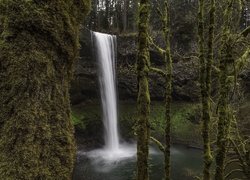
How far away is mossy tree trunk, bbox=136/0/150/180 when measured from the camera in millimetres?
5230

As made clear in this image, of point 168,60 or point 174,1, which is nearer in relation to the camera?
point 168,60

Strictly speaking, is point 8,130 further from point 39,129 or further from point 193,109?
point 193,109

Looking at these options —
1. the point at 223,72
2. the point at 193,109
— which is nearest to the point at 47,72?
the point at 223,72

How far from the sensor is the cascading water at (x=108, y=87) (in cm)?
2783

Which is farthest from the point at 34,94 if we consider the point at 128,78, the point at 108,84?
the point at 128,78

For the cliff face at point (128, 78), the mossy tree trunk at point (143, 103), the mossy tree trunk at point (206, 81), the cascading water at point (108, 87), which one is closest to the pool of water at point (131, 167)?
the cascading water at point (108, 87)

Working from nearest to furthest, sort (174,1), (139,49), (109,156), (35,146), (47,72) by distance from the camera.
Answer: (35,146) < (47,72) < (139,49) < (109,156) < (174,1)

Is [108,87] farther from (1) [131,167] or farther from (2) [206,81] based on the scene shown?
(2) [206,81]

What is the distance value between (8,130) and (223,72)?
18.7ft

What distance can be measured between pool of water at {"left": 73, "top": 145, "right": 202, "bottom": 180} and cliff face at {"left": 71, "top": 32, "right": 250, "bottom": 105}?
587 cm

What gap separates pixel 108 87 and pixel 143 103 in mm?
23922

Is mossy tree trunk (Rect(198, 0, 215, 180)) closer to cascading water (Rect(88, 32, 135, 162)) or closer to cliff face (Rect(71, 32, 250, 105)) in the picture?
cascading water (Rect(88, 32, 135, 162))

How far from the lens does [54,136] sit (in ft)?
11.6

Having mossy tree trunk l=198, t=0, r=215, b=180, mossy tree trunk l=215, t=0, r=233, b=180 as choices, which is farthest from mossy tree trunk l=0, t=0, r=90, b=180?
mossy tree trunk l=215, t=0, r=233, b=180
